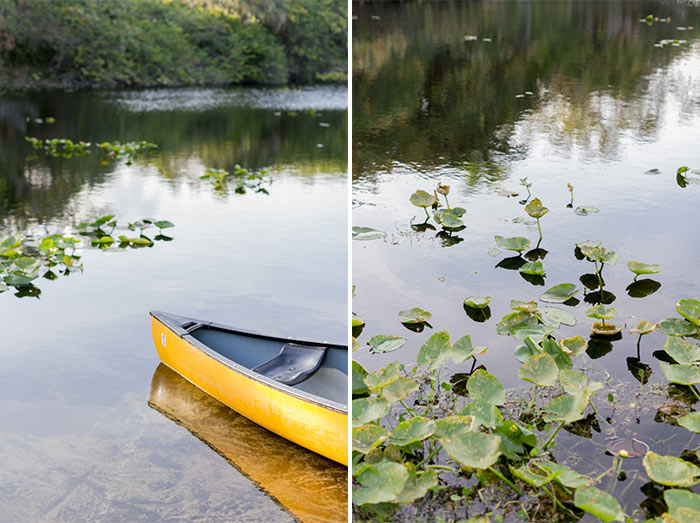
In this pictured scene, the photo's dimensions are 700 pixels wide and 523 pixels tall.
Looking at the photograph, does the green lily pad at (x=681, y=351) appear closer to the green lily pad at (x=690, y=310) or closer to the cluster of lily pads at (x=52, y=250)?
the green lily pad at (x=690, y=310)

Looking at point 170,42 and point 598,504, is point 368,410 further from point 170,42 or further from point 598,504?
point 170,42

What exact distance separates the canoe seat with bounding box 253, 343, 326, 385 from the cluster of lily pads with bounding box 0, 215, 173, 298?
83.9 inches

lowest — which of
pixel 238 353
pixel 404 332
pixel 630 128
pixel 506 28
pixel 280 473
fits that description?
pixel 280 473

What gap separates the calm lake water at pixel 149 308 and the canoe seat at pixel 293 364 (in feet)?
0.90

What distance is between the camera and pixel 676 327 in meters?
2.71

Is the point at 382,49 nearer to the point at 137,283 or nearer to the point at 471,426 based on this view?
the point at 137,283

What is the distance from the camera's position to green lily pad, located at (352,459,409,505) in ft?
5.85

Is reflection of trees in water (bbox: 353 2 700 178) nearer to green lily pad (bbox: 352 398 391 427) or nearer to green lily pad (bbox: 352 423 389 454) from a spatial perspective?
green lily pad (bbox: 352 398 391 427)

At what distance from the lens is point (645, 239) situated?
3.63 m

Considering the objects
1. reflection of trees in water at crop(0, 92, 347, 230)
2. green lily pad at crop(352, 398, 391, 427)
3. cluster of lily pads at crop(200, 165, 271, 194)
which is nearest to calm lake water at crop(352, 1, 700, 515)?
green lily pad at crop(352, 398, 391, 427)

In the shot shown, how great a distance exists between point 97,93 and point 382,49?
24.6ft

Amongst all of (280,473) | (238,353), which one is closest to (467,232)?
(238,353)

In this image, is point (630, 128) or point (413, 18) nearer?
point (630, 128)

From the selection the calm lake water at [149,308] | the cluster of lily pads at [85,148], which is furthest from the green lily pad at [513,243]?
the cluster of lily pads at [85,148]
